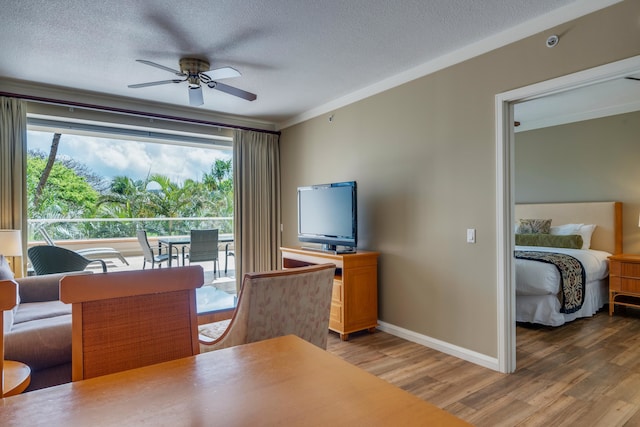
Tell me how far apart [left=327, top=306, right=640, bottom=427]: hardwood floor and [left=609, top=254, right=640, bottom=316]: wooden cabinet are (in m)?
0.55

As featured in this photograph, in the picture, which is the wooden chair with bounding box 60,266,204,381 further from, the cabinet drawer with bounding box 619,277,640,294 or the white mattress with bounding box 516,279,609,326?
the cabinet drawer with bounding box 619,277,640,294

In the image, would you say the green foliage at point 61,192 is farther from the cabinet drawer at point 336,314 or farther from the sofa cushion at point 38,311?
the cabinet drawer at point 336,314

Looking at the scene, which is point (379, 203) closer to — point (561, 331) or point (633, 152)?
point (561, 331)

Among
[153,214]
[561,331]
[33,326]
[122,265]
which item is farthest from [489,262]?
[153,214]

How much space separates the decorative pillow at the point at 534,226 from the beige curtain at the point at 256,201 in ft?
12.2

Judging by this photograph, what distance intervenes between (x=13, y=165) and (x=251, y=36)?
282 cm

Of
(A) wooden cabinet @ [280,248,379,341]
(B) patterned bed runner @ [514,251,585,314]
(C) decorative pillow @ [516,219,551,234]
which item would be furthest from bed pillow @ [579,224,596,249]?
(A) wooden cabinet @ [280,248,379,341]

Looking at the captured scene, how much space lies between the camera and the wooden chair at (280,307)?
6.34ft

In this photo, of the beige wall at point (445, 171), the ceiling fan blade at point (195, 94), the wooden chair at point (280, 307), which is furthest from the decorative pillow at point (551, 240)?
the ceiling fan blade at point (195, 94)

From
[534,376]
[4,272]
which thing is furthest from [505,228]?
[4,272]

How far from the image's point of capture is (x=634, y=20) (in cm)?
213

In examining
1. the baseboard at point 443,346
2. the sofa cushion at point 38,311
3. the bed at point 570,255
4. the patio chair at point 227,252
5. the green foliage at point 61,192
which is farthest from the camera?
the patio chair at point 227,252

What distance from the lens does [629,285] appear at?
421 cm

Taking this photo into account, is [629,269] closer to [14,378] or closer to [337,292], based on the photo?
[337,292]
